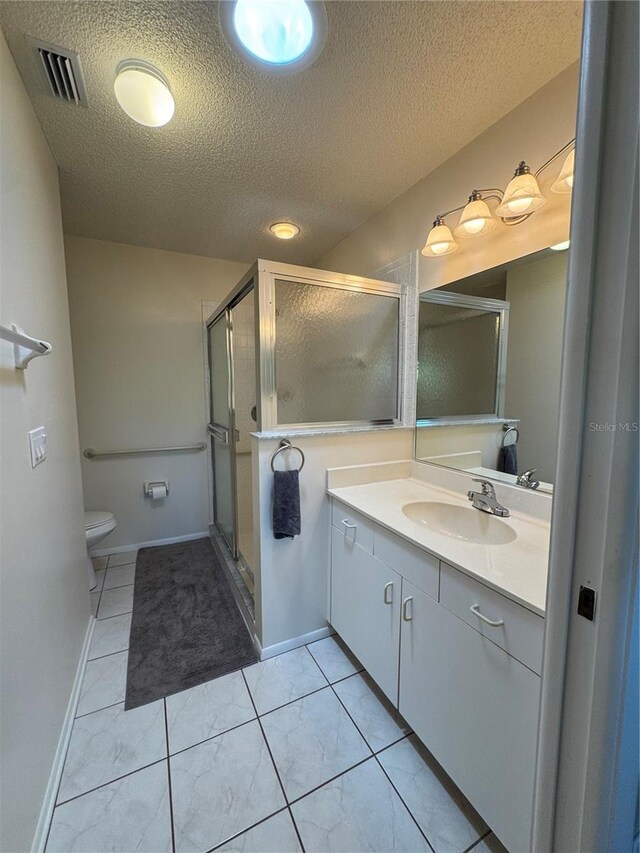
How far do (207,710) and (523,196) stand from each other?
2.36m

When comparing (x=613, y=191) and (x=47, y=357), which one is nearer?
(x=613, y=191)

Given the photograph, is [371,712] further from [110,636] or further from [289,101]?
[289,101]

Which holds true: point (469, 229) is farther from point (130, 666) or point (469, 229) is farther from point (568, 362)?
point (130, 666)

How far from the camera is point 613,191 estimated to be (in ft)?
1.46

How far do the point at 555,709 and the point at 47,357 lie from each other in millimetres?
1844

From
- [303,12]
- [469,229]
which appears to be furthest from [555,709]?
[303,12]

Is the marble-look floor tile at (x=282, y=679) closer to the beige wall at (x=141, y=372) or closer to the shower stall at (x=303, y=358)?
the shower stall at (x=303, y=358)

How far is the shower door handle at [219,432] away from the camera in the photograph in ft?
7.99

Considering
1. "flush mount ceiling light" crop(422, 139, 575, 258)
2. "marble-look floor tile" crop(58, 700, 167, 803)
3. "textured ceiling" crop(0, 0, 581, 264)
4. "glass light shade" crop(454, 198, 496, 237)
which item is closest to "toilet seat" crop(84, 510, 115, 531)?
"marble-look floor tile" crop(58, 700, 167, 803)

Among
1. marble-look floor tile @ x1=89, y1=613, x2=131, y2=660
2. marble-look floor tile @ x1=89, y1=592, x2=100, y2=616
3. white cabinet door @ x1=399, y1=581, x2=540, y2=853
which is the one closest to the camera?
white cabinet door @ x1=399, y1=581, x2=540, y2=853

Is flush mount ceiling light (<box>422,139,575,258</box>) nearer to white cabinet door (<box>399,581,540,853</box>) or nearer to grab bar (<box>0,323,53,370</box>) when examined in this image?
white cabinet door (<box>399,581,540,853</box>)

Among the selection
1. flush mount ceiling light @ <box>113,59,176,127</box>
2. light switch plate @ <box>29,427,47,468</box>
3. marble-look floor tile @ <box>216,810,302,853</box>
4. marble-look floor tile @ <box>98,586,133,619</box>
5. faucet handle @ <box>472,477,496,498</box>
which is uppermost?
flush mount ceiling light @ <box>113,59,176,127</box>

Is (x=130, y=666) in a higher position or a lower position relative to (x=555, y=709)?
lower

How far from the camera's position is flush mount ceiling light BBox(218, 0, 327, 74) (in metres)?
0.96
